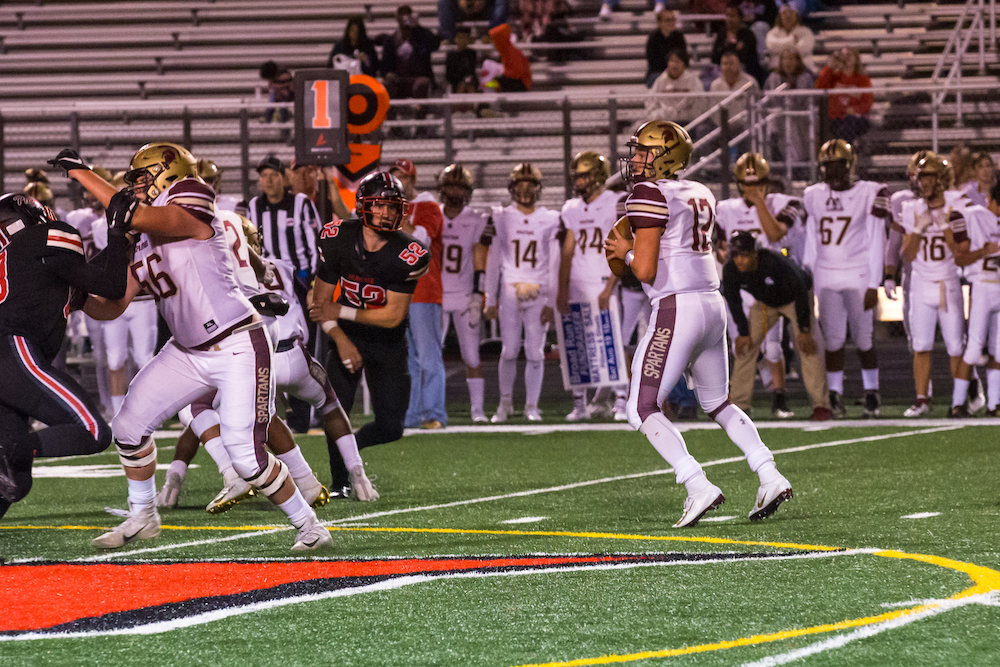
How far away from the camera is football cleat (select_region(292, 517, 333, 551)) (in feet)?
19.7

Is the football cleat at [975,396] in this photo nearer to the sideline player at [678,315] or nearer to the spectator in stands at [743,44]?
the spectator in stands at [743,44]

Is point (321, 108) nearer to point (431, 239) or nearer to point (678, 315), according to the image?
point (431, 239)

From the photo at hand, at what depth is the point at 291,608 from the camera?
188 inches

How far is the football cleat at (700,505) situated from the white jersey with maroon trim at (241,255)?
2.40m

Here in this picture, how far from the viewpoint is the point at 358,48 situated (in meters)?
17.4

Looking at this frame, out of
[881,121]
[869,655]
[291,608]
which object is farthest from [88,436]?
[881,121]

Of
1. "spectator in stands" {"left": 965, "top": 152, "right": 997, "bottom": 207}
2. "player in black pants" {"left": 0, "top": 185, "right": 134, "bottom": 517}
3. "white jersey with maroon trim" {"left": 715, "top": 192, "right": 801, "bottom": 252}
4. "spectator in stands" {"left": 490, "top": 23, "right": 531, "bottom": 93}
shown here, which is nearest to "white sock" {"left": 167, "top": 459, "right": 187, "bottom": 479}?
"player in black pants" {"left": 0, "top": 185, "right": 134, "bottom": 517}

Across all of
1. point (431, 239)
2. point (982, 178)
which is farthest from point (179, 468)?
point (982, 178)

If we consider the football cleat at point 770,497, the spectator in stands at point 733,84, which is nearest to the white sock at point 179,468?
the football cleat at point 770,497

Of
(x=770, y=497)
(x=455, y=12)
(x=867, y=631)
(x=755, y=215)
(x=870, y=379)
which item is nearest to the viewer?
(x=867, y=631)

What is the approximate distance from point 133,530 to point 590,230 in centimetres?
639

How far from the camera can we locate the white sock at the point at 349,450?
773cm

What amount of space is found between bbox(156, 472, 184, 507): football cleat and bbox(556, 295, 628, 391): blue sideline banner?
4.91 meters

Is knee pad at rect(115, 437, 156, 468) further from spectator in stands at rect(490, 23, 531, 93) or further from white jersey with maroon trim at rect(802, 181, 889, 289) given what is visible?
spectator in stands at rect(490, 23, 531, 93)
